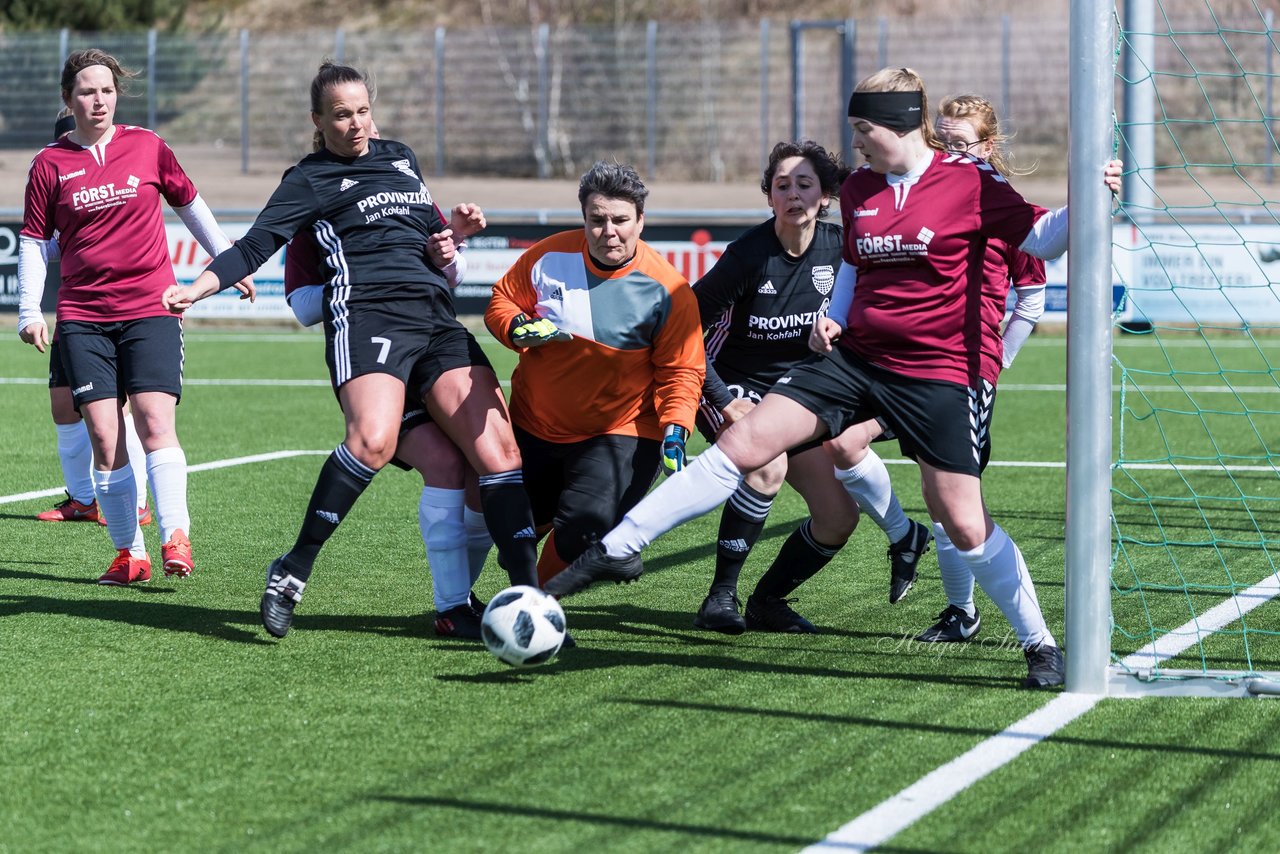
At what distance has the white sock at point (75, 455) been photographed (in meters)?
8.02

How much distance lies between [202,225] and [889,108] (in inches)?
125

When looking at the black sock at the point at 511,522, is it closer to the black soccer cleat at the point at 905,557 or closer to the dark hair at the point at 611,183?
the dark hair at the point at 611,183

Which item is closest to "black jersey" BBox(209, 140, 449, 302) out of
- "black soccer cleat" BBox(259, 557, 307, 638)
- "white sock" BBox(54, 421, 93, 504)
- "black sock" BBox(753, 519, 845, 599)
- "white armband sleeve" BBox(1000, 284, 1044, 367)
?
"black soccer cleat" BBox(259, 557, 307, 638)

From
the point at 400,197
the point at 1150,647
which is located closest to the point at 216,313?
the point at 400,197

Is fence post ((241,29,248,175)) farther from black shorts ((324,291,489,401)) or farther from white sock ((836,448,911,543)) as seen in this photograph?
white sock ((836,448,911,543))

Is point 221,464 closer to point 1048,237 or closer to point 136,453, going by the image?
point 136,453

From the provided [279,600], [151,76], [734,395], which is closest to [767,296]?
[734,395]

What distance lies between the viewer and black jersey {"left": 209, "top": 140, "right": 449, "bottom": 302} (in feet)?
18.3

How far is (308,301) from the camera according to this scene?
5.84m

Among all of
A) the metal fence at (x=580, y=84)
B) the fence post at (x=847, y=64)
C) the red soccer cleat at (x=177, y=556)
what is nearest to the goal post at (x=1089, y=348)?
the red soccer cleat at (x=177, y=556)

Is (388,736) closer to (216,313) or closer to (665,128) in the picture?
(216,313)

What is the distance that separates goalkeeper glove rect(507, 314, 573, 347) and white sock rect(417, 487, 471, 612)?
0.66 metres

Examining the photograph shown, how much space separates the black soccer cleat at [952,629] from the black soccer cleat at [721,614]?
2.06 ft

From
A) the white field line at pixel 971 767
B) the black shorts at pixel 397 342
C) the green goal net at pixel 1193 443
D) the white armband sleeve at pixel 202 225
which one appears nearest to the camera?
the white field line at pixel 971 767
